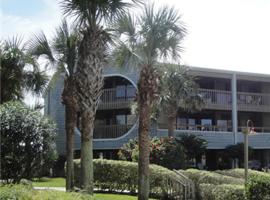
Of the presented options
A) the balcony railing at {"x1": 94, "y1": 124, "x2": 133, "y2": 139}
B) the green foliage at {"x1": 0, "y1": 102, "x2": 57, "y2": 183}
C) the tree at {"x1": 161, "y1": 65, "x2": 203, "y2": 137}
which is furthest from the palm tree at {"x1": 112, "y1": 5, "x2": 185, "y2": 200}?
the balcony railing at {"x1": 94, "y1": 124, "x2": 133, "y2": 139}

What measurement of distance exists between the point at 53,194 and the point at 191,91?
85.1 feet

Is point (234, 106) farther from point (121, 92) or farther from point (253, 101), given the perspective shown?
point (121, 92)

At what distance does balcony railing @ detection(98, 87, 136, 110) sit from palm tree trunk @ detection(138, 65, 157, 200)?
19.0m

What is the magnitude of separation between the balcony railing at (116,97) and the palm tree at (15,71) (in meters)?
15.7

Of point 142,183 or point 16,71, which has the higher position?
point 16,71

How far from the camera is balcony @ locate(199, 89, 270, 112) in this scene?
129 ft

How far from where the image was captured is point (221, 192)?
17234 mm

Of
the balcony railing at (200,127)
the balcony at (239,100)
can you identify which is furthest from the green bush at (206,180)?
the balcony at (239,100)

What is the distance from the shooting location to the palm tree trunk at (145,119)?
58.6ft

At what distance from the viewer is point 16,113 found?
17.2m

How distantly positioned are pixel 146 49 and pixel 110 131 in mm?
19344

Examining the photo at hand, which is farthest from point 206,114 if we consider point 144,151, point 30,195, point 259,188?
point 30,195

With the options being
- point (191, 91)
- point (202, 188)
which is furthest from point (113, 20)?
point (191, 91)

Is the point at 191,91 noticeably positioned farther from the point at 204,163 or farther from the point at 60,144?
the point at 60,144
